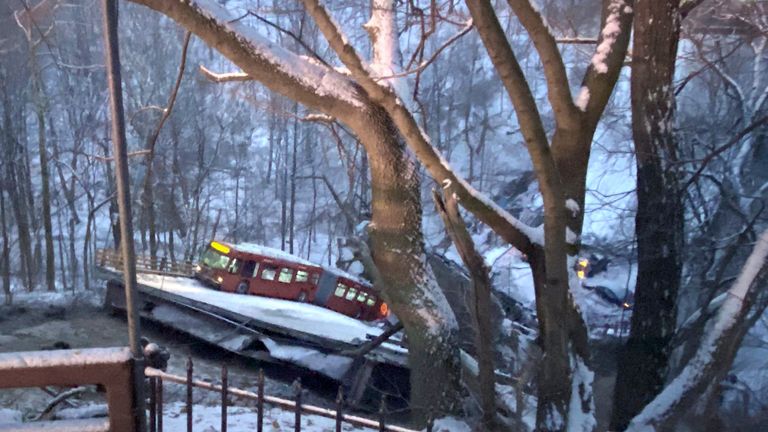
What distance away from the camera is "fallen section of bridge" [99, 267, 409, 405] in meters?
12.1

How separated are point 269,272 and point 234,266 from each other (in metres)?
1.22

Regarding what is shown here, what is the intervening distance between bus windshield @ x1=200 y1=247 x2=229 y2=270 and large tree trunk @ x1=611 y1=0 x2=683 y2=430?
606 inches

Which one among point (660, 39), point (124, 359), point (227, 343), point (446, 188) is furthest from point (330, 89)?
point (227, 343)

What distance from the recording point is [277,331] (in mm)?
14492

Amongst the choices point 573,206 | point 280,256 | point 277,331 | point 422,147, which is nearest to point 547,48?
point 422,147

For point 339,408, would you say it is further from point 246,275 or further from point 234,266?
point 246,275

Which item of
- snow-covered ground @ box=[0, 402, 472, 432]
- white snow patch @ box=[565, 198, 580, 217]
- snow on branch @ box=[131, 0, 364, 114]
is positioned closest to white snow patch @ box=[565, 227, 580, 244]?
white snow patch @ box=[565, 198, 580, 217]

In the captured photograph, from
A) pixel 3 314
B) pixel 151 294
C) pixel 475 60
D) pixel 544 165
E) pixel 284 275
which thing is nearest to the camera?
pixel 544 165

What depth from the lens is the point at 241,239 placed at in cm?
3516

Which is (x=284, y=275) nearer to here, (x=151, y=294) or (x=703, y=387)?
(x=151, y=294)

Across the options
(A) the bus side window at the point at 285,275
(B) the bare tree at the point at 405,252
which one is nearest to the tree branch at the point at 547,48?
(B) the bare tree at the point at 405,252

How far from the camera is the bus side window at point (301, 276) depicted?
20594 millimetres

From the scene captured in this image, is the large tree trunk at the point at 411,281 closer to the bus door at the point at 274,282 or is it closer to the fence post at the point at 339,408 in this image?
the fence post at the point at 339,408

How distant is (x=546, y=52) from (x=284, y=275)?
16499 millimetres
